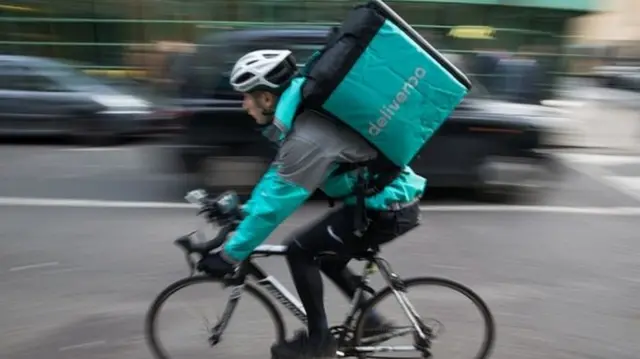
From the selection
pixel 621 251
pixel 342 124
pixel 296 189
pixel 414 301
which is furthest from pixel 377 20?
pixel 621 251

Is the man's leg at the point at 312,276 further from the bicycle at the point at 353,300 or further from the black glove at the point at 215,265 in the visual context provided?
the black glove at the point at 215,265

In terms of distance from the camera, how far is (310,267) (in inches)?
135

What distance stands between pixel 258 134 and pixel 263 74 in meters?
4.33

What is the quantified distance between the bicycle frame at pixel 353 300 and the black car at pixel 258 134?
400cm

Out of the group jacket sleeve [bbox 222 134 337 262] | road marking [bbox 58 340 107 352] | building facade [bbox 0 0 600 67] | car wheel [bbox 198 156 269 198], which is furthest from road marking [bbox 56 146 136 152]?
jacket sleeve [bbox 222 134 337 262]

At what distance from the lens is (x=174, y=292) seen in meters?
3.60

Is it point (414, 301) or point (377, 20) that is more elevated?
point (377, 20)

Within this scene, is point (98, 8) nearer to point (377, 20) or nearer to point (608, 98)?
point (608, 98)

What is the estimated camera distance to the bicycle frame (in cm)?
351

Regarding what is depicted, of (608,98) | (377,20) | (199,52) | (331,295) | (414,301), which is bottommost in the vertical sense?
(608,98)

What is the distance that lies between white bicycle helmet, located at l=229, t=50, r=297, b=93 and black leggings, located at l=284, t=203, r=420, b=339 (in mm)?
638

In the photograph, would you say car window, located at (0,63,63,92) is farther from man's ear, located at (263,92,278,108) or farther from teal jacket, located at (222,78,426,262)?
teal jacket, located at (222,78,426,262)

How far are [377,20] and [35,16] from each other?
1917cm

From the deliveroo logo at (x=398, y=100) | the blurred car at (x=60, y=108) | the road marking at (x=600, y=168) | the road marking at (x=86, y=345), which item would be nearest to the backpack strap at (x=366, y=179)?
the deliveroo logo at (x=398, y=100)
